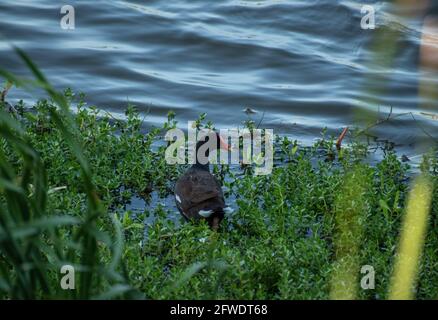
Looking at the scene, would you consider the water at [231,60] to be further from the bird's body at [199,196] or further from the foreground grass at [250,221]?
the bird's body at [199,196]

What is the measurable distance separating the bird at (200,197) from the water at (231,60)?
2528mm

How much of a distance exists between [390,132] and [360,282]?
467 centimetres

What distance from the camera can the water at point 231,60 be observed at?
33.8 feet

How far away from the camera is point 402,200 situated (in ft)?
22.6

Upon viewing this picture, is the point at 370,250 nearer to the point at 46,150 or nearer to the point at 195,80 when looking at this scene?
the point at 46,150

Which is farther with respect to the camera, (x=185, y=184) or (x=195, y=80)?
(x=195, y=80)

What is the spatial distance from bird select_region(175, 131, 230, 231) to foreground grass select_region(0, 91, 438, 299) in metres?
0.13

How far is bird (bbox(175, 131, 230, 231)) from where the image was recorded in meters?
6.64

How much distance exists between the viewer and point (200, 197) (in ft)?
21.8

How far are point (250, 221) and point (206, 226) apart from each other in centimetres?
41

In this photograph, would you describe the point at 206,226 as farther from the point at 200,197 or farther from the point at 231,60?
the point at 231,60

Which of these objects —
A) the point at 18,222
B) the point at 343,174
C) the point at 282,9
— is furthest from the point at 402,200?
the point at 282,9

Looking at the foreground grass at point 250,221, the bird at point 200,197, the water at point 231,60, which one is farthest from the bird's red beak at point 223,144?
the water at point 231,60

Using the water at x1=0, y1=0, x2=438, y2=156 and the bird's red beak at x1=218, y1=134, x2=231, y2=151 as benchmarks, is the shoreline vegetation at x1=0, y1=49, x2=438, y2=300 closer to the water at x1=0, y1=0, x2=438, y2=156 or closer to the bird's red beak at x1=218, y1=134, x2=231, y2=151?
the bird's red beak at x1=218, y1=134, x2=231, y2=151
